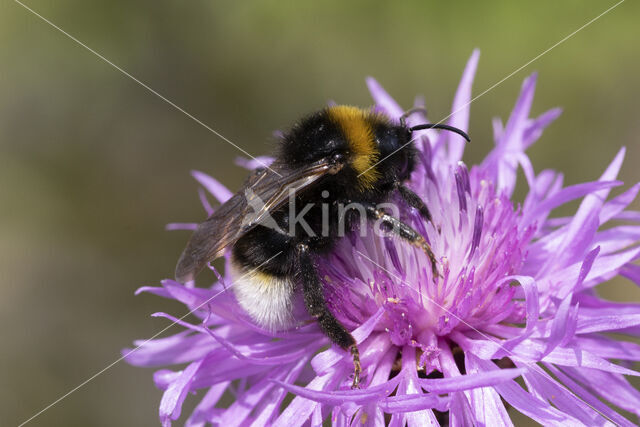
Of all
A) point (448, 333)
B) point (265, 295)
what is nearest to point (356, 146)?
point (265, 295)

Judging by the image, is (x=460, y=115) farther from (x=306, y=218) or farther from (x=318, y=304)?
(x=318, y=304)

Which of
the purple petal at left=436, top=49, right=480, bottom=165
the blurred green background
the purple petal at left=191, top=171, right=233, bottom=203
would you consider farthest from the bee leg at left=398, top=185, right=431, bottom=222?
the blurred green background

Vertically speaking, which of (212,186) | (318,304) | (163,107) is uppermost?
(163,107)

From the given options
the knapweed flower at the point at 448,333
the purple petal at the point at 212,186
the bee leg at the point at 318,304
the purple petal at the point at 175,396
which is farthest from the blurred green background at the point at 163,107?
the bee leg at the point at 318,304

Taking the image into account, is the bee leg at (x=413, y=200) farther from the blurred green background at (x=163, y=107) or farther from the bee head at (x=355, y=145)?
the blurred green background at (x=163, y=107)

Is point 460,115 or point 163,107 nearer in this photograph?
point 460,115

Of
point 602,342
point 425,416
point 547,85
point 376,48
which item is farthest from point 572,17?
point 425,416

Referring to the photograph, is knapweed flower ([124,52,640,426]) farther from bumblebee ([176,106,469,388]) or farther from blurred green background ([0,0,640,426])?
blurred green background ([0,0,640,426])

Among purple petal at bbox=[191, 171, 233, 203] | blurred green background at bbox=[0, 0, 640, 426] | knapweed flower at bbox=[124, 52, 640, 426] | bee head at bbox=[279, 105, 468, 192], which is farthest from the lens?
blurred green background at bbox=[0, 0, 640, 426]
